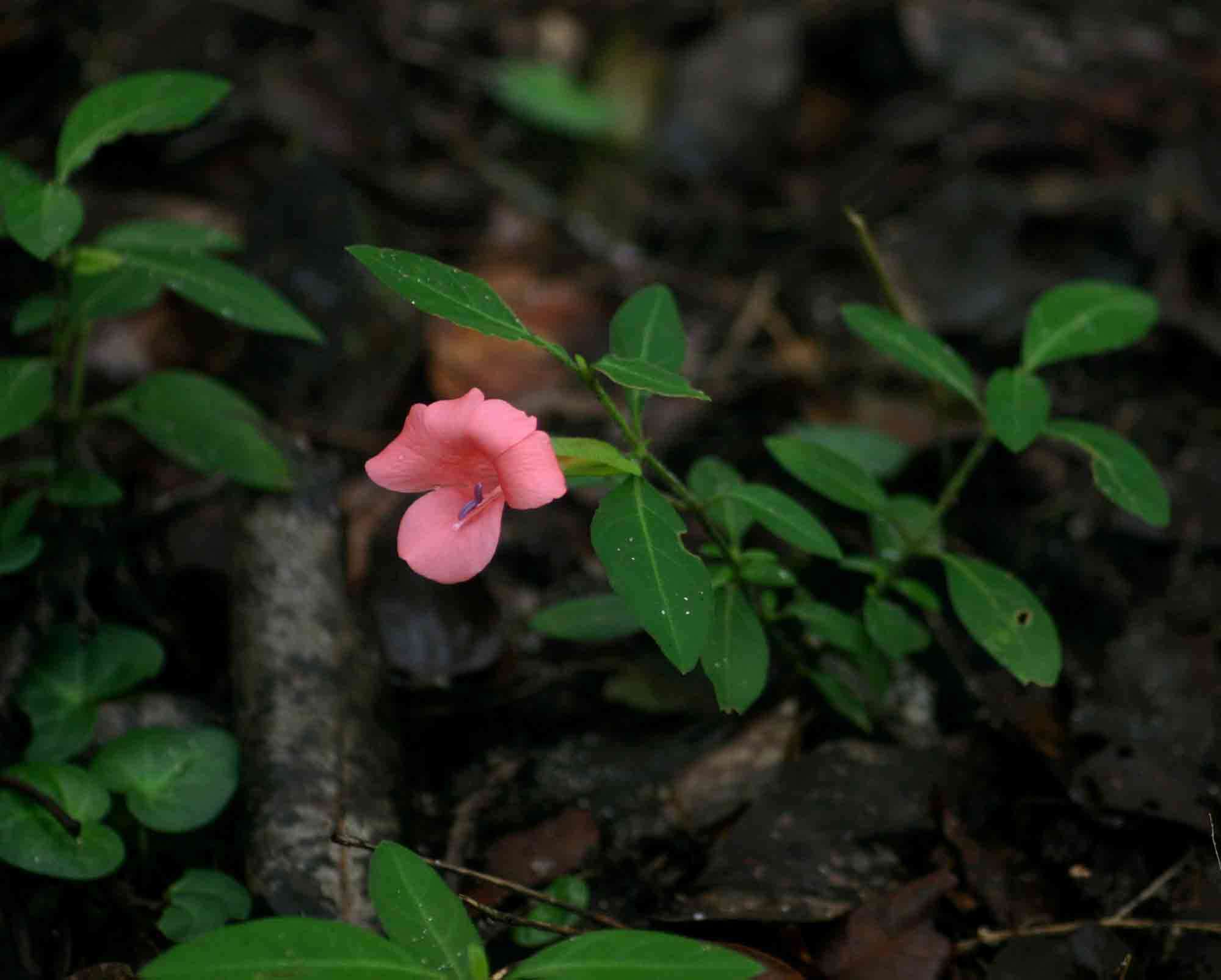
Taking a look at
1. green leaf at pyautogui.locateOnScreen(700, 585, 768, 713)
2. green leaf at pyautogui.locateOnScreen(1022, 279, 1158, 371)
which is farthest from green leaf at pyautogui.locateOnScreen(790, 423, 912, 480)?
green leaf at pyautogui.locateOnScreen(700, 585, 768, 713)

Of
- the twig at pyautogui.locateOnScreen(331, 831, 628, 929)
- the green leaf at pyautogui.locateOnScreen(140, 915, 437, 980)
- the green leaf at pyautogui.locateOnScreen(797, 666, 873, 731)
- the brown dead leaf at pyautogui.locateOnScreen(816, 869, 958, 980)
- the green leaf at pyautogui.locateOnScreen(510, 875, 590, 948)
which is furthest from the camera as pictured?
the green leaf at pyautogui.locateOnScreen(797, 666, 873, 731)

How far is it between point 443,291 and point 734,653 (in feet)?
2.34

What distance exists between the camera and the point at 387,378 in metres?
3.07

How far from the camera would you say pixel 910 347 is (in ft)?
6.68

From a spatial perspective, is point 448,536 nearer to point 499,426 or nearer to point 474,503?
point 474,503

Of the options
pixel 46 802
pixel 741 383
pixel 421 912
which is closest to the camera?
pixel 421 912

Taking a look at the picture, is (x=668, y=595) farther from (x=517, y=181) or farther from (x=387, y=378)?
(x=517, y=181)

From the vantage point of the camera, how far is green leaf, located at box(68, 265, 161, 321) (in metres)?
2.04

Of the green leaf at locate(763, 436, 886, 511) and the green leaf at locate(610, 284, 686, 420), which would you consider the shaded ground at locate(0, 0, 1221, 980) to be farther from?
the green leaf at locate(610, 284, 686, 420)

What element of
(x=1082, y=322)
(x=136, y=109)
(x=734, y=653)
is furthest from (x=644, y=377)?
(x=136, y=109)

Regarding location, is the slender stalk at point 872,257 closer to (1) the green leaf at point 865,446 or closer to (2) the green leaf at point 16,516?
(1) the green leaf at point 865,446

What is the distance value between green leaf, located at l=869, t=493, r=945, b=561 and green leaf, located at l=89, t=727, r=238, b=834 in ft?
4.07

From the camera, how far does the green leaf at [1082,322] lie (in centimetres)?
212

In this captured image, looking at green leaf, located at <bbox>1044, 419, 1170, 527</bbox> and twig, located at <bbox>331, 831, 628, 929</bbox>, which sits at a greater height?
green leaf, located at <bbox>1044, 419, 1170, 527</bbox>
